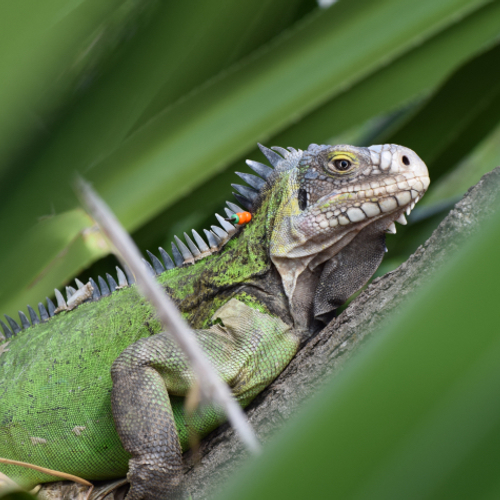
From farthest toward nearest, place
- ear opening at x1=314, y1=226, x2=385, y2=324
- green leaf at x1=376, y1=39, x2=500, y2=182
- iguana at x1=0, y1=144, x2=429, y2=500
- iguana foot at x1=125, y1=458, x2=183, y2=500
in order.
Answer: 1. green leaf at x1=376, y1=39, x2=500, y2=182
2. ear opening at x1=314, y1=226, x2=385, y2=324
3. iguana at x1=0, y1=144, x2=429, y2=500
4. iguana foot at x1=125, y1=458, x2=183, y2=500

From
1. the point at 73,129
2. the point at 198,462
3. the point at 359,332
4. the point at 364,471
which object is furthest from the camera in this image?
the point at 198,462

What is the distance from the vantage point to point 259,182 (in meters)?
3.72

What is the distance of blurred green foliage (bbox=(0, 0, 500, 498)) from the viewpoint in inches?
22.7

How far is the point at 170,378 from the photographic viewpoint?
9.71 ft

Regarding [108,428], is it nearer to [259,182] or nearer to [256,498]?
[259,182]

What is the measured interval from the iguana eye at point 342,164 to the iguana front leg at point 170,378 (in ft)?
3.29

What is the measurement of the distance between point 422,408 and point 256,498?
0.20 m

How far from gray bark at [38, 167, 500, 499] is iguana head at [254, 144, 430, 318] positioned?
0.58 meters

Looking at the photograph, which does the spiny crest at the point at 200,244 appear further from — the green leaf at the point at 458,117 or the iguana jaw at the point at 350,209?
the green leaf at the point at 458,117

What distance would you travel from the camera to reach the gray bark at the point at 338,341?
2020mm

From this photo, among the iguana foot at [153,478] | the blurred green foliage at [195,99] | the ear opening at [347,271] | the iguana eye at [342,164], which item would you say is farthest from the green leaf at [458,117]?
the iguana foot at [153,478]

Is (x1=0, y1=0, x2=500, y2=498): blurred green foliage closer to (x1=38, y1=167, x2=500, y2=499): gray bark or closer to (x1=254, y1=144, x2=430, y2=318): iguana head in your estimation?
(x1=254, y1=144, x2=430, y2=318): iguana head

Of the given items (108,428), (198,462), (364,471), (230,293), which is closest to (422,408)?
(364,471)

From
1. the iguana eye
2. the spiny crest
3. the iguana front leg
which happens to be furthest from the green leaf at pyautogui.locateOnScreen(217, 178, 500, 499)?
the spiny crest
